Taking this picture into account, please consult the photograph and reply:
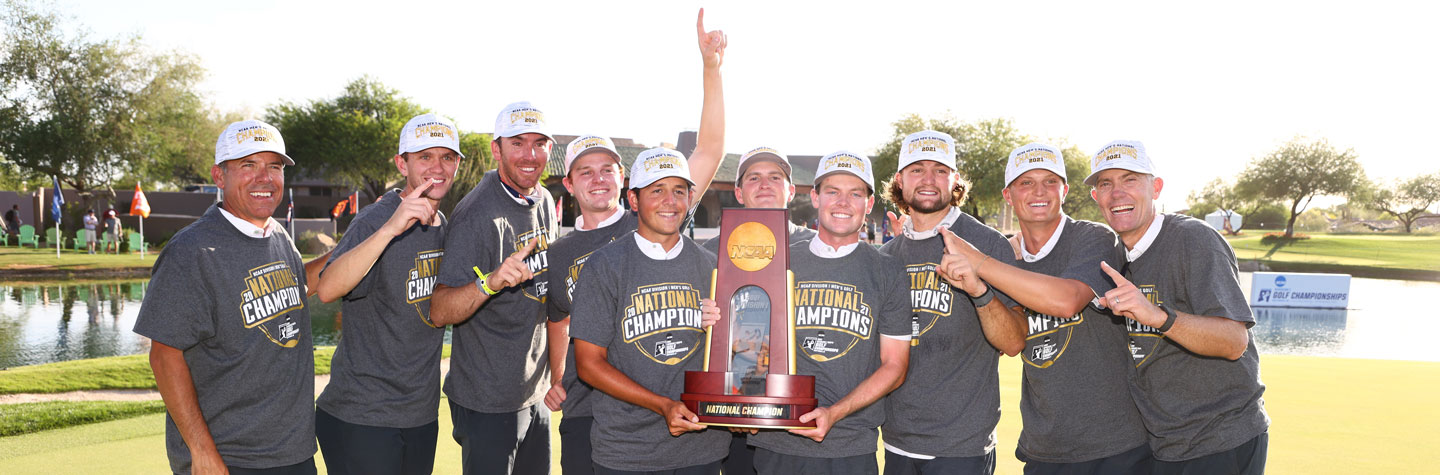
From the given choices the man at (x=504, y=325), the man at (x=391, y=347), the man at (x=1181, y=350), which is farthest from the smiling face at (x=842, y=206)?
the man at (x=391, y=347)

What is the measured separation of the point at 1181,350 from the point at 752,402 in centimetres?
215

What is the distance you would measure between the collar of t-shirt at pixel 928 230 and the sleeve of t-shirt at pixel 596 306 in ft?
4.89

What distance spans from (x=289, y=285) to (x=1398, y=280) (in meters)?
47.8

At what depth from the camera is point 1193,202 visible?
95.4 meters

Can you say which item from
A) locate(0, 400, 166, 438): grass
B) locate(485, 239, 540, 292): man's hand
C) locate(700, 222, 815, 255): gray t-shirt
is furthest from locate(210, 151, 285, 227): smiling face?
locate(0, 400, 166, 438): grass

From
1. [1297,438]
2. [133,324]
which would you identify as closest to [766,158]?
[1297,438]

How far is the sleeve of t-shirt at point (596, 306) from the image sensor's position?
3.49 meters

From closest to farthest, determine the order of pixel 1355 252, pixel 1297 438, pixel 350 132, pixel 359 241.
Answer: pixel 359 241, pixel 1297 438, pixel 350 132, pixel 1355 252

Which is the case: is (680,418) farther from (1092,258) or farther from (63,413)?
(63,413)

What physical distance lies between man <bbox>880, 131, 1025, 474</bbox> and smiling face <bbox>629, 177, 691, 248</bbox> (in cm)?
109

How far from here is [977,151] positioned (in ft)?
172

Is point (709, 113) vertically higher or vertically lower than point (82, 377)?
higher

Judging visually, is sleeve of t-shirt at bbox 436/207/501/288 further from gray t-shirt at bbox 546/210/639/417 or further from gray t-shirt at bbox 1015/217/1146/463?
gray t-shirt at bbox 1015/217/1146/463

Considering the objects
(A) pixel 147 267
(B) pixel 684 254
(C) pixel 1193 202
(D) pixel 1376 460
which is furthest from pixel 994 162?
(C) pixel 1193 202
